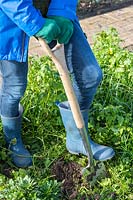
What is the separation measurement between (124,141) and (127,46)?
74.8 inches

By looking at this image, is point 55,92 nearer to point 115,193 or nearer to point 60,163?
point 60,163

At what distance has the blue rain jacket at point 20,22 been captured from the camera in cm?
277

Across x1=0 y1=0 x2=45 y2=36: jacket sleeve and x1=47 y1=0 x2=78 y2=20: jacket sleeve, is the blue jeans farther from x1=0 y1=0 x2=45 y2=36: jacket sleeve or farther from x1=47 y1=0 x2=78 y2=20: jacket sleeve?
x1=0 y1=0 x2=45 y2=36: jacket sleeve

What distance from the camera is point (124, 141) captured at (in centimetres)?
356

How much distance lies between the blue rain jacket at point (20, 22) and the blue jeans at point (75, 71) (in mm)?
89

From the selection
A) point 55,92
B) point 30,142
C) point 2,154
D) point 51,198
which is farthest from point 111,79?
point 51,198

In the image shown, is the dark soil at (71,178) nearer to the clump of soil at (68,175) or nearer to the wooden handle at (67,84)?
the clump of soil at (68,175)

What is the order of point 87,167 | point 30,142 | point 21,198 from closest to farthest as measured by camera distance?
point 21,198 → point 87,167 → point 30,142

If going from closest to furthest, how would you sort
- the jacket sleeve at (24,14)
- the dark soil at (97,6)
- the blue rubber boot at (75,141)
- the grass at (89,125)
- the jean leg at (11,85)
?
the jacket sleeve at (24,14) → the jean leg at (11,85) → the grass at (89,125) → the blue rubber boot at (75,141) → the dark soil at (97,6)

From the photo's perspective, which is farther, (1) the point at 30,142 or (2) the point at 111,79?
(2) the point at 111,79

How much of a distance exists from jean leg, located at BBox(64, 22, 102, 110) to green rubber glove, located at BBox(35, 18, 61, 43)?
272 mm

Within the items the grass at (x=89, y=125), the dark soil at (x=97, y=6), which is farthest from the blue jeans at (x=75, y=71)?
the dark soil at (x=97, y=6)

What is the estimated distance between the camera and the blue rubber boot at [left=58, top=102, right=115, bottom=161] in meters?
3.40

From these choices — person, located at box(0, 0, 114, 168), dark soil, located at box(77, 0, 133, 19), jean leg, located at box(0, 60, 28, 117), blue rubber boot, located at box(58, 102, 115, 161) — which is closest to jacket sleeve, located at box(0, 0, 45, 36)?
person, located at box(0, 0, 114, 168)
